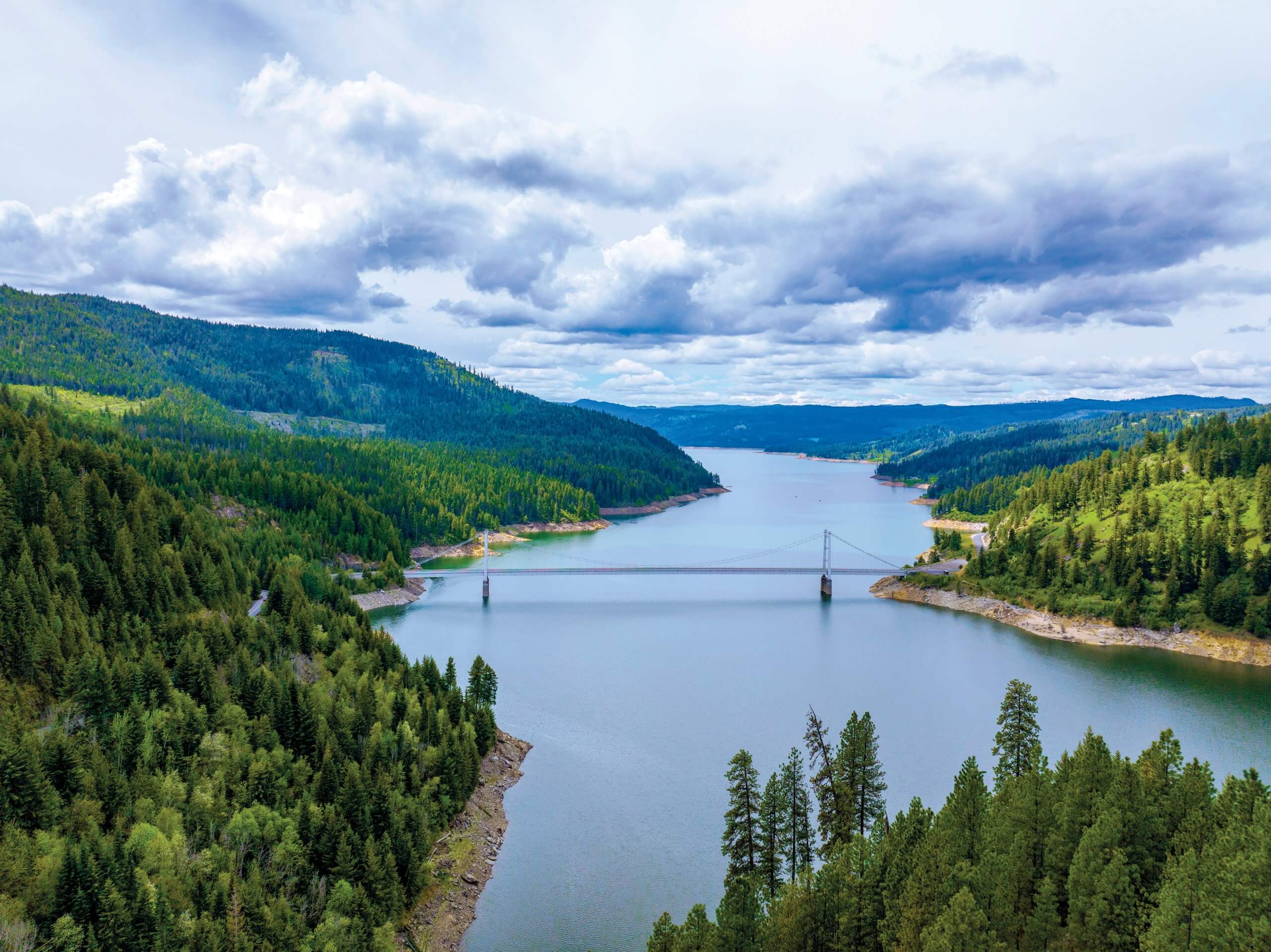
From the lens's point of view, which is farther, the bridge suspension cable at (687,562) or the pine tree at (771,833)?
the bridge suspension cable at (687,562)

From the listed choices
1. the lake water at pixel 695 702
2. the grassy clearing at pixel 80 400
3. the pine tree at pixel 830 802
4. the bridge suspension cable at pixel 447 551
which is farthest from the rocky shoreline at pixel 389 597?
the grassy clearing at pixel 80 400

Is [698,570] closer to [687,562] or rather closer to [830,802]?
[687,562]

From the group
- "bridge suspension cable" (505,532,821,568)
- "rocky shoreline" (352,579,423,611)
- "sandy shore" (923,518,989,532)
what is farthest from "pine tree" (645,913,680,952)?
"sandy shore" (923,518,989,532)

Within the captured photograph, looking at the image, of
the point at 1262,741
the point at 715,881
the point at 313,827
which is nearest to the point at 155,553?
the point at 313,827

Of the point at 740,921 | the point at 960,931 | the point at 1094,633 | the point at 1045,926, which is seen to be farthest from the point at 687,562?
the point at 960,931

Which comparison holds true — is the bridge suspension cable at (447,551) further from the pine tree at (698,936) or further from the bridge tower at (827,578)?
the pine tree at (698,936)

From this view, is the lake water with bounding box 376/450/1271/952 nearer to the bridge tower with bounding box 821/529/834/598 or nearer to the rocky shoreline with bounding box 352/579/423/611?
the bridge tower with bounding box 821/529/834/598
